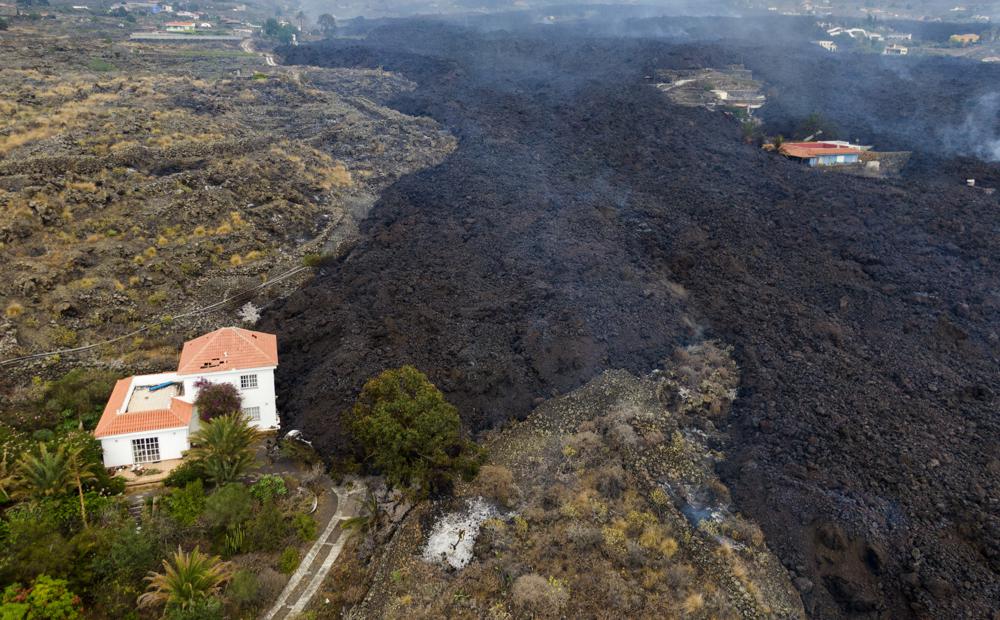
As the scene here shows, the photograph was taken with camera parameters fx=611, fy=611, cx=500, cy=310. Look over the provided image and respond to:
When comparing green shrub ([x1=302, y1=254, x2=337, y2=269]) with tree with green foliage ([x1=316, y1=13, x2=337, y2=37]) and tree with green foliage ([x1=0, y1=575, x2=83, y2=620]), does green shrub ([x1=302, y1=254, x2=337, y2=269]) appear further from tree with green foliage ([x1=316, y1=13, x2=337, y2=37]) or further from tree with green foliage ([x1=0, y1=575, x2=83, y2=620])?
tree with green foliage ([x1=316, y1=13, x2=337, y2=37])

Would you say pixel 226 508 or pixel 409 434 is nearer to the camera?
pixel 226 508

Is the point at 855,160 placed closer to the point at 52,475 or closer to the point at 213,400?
the point at 213,400

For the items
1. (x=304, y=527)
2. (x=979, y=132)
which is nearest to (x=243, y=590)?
(x=304, y=527)

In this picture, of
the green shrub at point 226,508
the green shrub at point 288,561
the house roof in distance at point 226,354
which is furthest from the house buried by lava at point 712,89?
the green shrub at point 288,561

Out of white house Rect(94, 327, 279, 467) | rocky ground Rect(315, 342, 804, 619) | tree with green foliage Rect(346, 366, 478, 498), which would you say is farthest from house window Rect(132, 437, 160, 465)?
rocky ground Rect(315, 342, 804, 619)

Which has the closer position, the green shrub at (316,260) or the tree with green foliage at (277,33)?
the green shrub at (316,260)

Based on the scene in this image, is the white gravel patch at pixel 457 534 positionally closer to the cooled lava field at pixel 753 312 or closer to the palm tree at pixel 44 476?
the cooled lava field at pixel 753 312

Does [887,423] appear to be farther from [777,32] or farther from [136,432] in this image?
[777,32]

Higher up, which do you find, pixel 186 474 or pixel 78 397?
pixel 78 397
